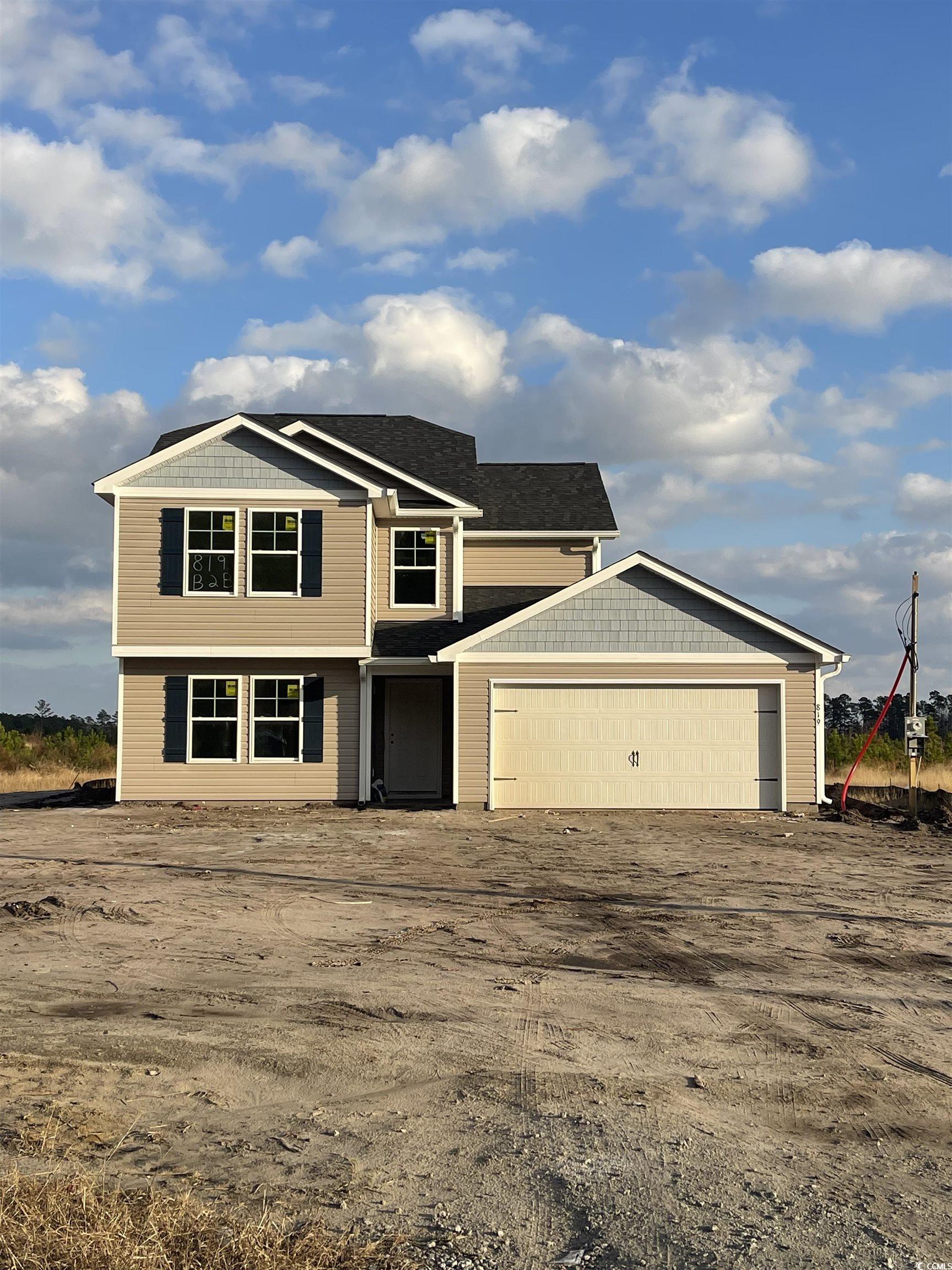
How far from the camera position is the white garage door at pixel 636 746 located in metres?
20.0

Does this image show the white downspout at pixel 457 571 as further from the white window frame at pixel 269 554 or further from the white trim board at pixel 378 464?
the white window frame at pixel 269 554

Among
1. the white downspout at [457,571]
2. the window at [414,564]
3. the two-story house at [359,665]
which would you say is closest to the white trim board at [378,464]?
the two-story house at [359,665]

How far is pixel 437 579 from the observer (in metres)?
22.5

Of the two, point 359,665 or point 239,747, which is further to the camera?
point 359,665

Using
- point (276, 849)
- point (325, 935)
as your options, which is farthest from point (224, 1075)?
point (276, 849)

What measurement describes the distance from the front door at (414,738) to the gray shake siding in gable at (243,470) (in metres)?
4.51

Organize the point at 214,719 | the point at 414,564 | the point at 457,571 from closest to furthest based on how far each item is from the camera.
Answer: the point at 214,719 → the point at 457,571 → the point at 414,564

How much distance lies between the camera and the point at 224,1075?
19.2ft

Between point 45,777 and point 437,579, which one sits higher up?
point 437,579

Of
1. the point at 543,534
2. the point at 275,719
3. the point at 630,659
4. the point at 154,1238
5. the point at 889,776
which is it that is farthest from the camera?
the point at 889,776

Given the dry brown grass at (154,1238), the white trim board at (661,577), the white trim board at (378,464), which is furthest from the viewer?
the white trim board at (378,464)

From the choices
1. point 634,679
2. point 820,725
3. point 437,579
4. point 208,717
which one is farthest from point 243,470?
point 820,725

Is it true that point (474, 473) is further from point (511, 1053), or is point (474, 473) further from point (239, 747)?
point (511, 1053)

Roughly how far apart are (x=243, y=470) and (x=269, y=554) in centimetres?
160
